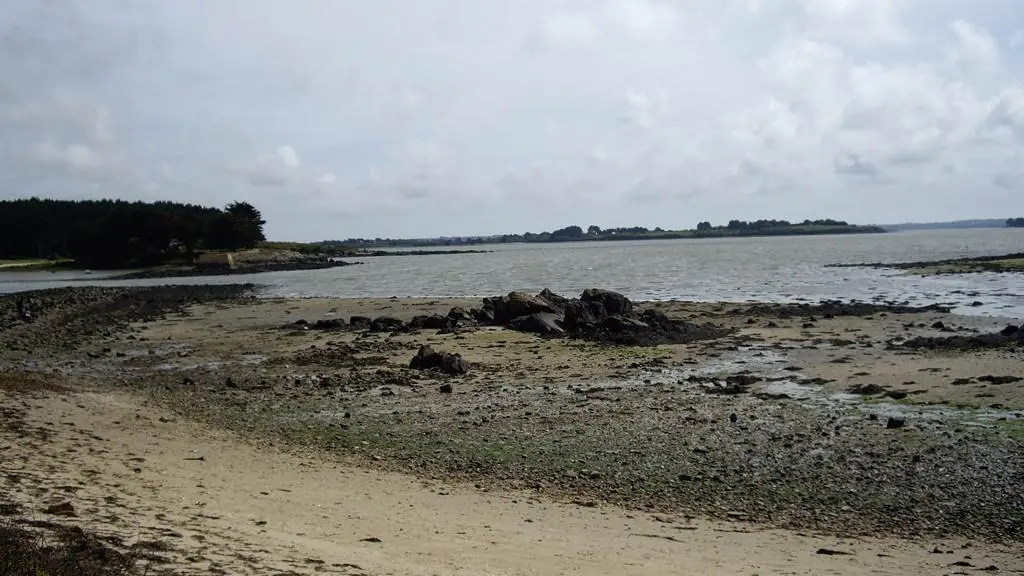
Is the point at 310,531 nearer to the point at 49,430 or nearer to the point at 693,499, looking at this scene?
the point at 693,499

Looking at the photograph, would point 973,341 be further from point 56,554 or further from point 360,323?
point 56,554

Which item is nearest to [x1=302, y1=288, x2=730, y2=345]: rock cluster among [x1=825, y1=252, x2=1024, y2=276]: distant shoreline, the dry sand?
the dry sand

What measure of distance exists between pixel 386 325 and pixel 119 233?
9446 cm

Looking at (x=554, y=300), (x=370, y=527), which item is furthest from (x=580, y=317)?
(x=370, y=527)

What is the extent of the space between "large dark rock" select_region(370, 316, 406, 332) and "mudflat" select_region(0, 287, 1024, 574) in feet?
18.8

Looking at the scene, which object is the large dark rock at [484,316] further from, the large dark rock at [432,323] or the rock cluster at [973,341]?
the rock cluster at [973,341]

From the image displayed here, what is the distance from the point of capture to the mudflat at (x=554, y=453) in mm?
8641

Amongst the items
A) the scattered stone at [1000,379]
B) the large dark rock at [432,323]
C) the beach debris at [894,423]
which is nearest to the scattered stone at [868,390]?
the scattered stone at [1000,379]

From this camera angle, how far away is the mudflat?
28.3 feet

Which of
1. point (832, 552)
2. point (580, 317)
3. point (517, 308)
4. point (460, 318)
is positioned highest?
point (517, 308)

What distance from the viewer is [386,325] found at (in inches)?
1305

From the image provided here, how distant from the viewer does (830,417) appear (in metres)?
15.4

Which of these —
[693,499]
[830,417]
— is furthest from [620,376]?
[693,499]

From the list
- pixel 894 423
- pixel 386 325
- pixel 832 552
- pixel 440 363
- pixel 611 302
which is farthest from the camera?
pixel 611 302
